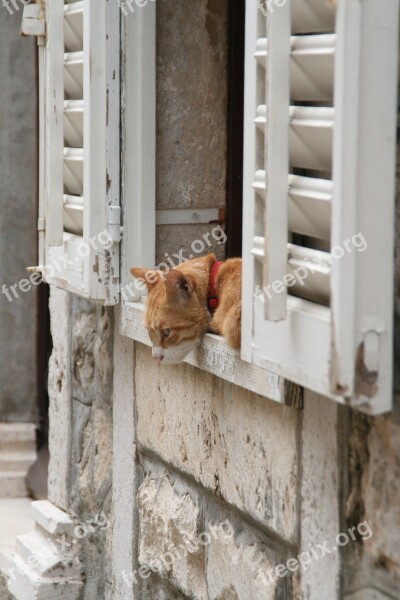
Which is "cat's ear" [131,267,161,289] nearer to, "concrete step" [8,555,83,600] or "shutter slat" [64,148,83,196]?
"shutter slat" [64,148,83,196]

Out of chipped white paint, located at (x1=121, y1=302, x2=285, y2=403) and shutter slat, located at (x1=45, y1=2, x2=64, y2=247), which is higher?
shutter slat, located at (x1=45, y1=2, x2=64, y2=247)

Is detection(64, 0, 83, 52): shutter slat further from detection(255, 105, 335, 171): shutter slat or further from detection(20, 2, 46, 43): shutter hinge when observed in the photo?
detection(255, 105, 335, 171): shutter slat

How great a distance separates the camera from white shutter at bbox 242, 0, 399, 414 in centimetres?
243

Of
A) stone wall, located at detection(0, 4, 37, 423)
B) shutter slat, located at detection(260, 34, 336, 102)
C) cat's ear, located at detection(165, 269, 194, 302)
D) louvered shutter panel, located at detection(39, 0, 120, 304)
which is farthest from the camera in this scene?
stone wall, located at detection(0, 4, 37, 423)

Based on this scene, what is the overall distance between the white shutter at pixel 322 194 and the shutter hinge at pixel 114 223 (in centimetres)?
95

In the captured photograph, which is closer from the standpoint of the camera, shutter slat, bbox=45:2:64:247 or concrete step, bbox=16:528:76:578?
shutter slat, bbox=45:2:64:247

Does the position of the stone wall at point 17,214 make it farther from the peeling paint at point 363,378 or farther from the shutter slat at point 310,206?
the peeling paint at point 363,378

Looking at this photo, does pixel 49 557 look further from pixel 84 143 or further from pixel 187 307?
pixel 84 143

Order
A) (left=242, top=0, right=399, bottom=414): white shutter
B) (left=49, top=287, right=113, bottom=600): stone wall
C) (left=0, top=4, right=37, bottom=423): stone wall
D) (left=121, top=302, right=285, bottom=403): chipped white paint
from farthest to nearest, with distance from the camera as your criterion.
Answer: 1. (left=0, top=4, right=37, bottom=423): stone wall
2. (left=49, top=287, right=113, bottom=600): stone wall
3. (left=121, top=302, right=285, bottom=403): chipped white paint
4. (left=242, top=0, right=399, bottom=414): white shutter

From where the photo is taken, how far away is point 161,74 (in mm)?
3924

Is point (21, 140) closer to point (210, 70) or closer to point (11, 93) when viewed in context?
point (11, 93)

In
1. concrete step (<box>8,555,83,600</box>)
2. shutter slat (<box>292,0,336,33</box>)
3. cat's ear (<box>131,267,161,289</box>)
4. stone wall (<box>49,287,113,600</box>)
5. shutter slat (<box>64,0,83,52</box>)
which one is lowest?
concrete step (<box>8,555,83,600</box>)

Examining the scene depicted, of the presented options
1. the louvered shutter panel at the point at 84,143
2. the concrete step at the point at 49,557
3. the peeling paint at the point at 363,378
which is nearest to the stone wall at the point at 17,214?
the concrete step at the point at 49,557

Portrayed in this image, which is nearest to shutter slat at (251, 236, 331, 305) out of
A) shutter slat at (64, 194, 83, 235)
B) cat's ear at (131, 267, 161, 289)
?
cat's ear at (131, 267, 161, 289)
